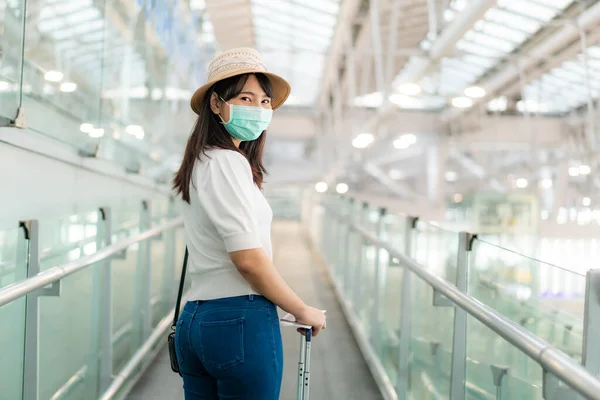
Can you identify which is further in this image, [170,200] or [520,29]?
[520,29]

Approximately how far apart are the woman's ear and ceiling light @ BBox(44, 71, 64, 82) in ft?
7.77

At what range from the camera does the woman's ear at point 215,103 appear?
180cm

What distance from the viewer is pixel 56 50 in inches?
157

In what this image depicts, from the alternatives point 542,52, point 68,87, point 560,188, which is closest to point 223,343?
point 68,87

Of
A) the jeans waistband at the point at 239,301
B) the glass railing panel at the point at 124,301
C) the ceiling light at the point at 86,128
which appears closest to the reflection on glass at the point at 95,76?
the ceiling light at the point at 86,128

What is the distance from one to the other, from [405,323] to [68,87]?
267 cm

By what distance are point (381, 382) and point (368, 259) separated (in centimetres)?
160

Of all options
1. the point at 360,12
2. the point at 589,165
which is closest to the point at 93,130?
the point at 360,12

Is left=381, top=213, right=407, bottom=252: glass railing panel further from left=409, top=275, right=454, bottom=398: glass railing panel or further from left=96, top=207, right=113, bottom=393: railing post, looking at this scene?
left=96, top=207, right=113, bottom=393: railing post

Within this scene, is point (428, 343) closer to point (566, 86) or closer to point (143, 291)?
point (143, 291)

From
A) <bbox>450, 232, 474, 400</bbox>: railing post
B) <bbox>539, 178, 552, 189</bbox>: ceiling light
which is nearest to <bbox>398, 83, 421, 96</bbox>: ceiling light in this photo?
<bbox>450, 232, 474, 400</bbox>: railing post

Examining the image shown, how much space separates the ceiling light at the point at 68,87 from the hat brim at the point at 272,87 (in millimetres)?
2459

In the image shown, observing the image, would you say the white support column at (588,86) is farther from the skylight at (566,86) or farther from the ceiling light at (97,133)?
the ceiling light at (97,133)

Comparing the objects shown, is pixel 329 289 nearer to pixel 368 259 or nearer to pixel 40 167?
pixel 368 259
